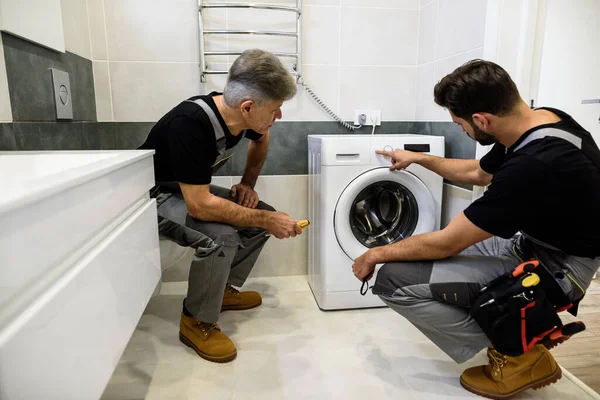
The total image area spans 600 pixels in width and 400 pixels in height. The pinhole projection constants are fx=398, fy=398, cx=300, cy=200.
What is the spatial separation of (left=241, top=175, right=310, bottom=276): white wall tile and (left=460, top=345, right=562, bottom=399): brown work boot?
4.13ft

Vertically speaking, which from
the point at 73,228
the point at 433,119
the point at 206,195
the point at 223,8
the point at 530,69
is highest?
the point at 223,8

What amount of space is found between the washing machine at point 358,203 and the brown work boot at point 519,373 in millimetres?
702

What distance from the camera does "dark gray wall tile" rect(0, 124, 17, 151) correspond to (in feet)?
4.06

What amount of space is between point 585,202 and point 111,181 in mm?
1232

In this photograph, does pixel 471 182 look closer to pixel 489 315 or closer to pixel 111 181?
pixel 489 315

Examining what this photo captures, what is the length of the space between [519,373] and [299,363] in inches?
30.8

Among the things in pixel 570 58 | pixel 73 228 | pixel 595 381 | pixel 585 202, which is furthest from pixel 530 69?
pixel 73 228

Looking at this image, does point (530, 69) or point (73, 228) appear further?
point (530, 69)

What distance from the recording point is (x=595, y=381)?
1.44m

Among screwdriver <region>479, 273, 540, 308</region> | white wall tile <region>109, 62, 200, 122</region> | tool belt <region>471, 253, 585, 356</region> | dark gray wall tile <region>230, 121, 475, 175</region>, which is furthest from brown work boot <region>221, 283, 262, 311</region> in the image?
screwdriver <region>479, 273, 540, 308</region>

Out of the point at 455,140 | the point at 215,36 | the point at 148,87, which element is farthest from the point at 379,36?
the point at 148,87

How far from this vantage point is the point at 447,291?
4.16ft

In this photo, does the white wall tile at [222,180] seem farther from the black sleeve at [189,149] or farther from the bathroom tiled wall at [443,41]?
the bathroom tiled wall at [443,41]

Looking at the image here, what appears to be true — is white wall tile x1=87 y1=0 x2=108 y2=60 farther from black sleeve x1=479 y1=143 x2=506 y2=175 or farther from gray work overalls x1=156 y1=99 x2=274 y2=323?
black sleeve x1=479 y1=143 x2=506 y2=175
